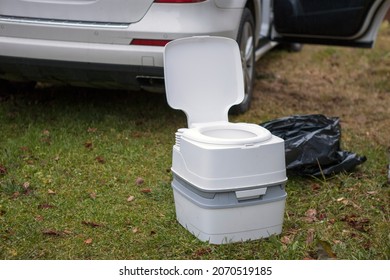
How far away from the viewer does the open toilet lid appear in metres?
3.54

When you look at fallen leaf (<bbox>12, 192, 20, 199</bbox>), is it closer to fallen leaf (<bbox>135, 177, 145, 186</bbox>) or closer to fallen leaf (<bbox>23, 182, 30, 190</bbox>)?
fallen leaf (<bbox>23, 182, 30, 190</bbox>)

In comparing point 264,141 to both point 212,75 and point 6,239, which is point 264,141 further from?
point 6,239

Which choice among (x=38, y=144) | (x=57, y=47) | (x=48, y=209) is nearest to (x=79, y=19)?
(x=57, y=47)

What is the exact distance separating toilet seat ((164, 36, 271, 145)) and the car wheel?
1038 millimetres

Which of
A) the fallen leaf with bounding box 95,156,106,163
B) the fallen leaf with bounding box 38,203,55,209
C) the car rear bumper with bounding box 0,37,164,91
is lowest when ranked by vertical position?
the fallen leaf with bounding box 95,156,106,163

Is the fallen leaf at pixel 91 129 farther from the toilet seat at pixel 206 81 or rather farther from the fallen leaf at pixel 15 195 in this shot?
the toilet seat at pixel 206 81

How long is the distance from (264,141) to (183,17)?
53.5 inches

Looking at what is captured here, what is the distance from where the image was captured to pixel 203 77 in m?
3.60

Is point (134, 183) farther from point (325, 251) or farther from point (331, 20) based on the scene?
point (331, 20)

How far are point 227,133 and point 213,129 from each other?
0.08 m

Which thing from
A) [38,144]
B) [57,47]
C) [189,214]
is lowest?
[38,144]

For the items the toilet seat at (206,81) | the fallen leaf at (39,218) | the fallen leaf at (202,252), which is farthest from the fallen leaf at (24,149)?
the fallen leaf at (202,252)

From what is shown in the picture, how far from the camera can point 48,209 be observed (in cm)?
352

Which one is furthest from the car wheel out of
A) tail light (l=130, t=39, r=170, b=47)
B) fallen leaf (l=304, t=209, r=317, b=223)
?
fallen leaf (l=304, t=209, r=317, b=223)
